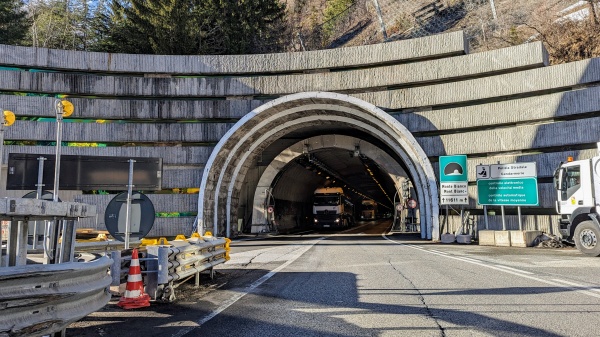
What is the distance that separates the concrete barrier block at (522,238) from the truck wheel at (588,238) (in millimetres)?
3521

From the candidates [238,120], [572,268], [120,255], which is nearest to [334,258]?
[572,268]

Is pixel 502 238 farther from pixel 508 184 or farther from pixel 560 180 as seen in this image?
pixel 560 180

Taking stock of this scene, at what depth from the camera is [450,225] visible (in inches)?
892

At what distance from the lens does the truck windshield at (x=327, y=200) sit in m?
39.1

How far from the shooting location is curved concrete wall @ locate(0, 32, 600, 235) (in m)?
20.8

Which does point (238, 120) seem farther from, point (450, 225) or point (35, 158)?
point (35, 158)

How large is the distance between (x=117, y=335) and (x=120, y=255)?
190 centimetres

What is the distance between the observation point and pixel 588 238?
14.2 metres

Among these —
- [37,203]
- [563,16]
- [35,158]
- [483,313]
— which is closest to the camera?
[37,203]

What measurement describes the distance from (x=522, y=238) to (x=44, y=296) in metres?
18.5

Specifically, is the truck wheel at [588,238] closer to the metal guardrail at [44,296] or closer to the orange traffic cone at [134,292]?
the orange traffic cone at [134,292]

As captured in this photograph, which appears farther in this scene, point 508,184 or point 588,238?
point 508,184

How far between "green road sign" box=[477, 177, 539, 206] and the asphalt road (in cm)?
963

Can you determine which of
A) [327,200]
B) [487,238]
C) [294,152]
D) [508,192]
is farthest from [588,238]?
[327,200]
